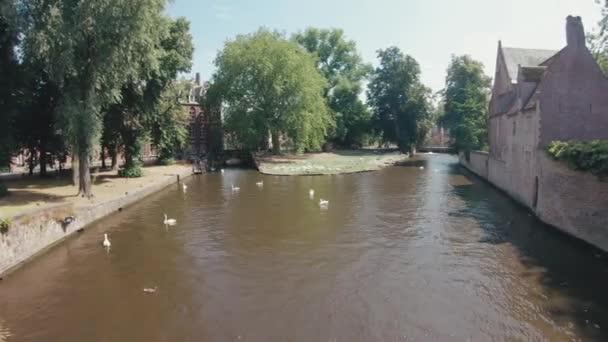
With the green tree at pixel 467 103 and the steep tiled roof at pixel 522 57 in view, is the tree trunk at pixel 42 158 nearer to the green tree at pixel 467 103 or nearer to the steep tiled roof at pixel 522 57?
the steep tiled roof at pixel 522 57

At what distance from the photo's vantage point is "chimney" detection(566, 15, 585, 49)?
2570 cm

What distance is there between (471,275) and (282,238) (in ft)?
28.5

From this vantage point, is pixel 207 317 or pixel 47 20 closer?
pixel 207 317

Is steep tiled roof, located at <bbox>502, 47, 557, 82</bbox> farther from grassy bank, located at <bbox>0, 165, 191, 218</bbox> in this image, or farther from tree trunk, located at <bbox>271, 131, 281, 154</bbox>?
grassy bank, located at <bbox>0, 165, 191, 218</bbox>

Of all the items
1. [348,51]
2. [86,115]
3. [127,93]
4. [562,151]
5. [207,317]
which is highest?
[348,51]

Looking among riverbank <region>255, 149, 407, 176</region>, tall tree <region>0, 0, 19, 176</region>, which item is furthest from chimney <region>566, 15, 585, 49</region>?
tall tree <region>0, 0, 19, 176</region>

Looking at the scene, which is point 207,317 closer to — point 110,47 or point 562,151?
point 562,151

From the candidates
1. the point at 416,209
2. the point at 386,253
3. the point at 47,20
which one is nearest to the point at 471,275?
the point at 386,253

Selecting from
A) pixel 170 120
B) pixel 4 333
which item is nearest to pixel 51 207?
pixel 4 333

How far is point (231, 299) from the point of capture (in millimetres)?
12734

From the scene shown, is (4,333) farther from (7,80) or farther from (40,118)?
(40,118)

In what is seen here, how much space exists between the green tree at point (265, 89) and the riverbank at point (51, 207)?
19.6 meters

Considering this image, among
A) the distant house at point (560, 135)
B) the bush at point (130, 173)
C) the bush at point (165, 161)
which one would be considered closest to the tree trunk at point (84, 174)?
the bush at point (130, 173)

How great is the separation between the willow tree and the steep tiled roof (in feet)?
109
